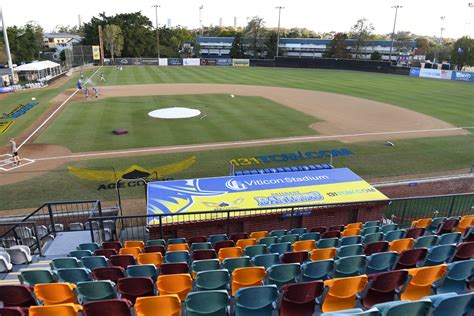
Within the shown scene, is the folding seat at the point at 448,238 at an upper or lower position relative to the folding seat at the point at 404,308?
lower

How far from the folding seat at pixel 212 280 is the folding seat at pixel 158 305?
3.23ft

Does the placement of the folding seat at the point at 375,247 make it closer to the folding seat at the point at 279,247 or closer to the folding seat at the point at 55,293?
the folding seat at the point at 279,247

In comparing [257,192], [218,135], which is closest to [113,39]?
[218,135]

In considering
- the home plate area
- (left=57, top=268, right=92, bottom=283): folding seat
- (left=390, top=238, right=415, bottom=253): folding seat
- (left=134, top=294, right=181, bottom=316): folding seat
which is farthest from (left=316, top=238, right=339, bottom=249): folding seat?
the home plate area

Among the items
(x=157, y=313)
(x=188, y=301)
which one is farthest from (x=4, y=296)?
(x=188, y=301)

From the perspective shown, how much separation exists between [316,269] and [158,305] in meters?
3.18

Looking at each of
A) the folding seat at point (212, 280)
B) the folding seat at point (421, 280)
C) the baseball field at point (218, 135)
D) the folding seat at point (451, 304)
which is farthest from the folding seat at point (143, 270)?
the baseball field at point (218, 135)

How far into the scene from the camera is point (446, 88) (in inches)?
2105

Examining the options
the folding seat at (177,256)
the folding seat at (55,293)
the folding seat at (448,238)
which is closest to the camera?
the folding seat at (55,293)

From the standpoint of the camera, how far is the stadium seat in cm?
555

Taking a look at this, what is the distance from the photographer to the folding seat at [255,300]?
571 centimetres

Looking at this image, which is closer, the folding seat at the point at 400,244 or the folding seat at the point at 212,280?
the folding seat at the point at 212,280

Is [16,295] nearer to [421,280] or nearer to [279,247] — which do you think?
[279,247]

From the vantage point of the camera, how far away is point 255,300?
581 centimetres
